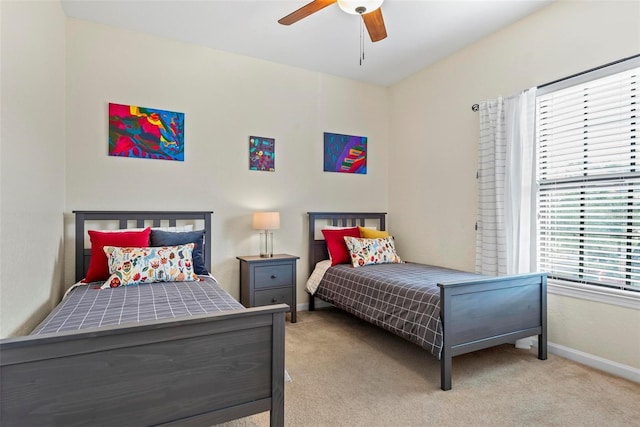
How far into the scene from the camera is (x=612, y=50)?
2.41 m

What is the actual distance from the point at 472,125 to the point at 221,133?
Result: 256cm

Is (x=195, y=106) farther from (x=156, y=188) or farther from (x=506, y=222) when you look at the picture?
(x=506, y=222)

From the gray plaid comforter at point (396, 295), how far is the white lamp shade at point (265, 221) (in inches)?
30.7

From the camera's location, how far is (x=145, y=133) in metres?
3.26

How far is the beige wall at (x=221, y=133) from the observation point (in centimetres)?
306

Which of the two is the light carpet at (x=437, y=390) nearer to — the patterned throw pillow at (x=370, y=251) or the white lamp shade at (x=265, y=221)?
the patterned throw pillow at (x=370, y=251)

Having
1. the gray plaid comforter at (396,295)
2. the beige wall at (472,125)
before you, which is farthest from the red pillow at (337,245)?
the beige wall at (472,125)

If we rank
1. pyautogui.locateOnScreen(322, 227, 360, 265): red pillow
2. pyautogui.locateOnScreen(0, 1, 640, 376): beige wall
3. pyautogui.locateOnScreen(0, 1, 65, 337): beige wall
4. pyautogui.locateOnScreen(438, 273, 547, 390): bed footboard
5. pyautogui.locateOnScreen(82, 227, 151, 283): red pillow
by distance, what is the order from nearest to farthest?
pyautogui.locateOnScreen(0, 1, 65, 337): beige wall → pyautogui.locateOnScreen(0, 1, 640, 376): beige wall → pyautogui.locateOnScreen(438, 273, 547, 390): bed footboard → pyautogui.locateOnScreen(82, 227, 151, 283): red pillow → pyautogui.locateOnScreen(322, 227, 360, 265): red pillow

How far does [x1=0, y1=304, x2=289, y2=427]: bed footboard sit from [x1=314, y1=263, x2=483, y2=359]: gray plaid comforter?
3.86ft

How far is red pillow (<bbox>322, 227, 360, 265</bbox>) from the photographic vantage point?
3.78m

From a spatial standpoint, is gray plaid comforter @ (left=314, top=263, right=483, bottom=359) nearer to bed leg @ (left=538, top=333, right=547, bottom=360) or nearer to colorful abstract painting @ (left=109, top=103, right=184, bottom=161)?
bed leg @ (left=538, top=333, right=547, bottom=360)

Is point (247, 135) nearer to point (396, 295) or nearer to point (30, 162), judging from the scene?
point (30, 162)

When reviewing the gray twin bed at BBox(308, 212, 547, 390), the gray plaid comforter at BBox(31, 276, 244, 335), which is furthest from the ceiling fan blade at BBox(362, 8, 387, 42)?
the gray plaid comforter at BBox(31, 276, 244, 335)

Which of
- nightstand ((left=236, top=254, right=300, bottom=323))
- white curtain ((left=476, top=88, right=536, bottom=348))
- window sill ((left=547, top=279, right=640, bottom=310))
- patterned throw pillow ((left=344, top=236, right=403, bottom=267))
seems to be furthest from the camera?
patterned throw pillow ((left=344, top=236, right=403, bottom=267))
